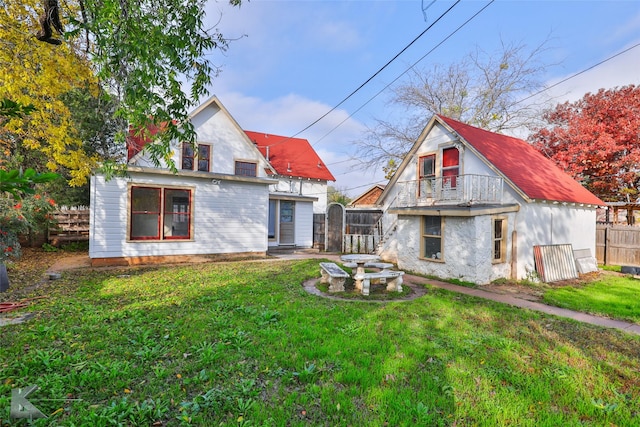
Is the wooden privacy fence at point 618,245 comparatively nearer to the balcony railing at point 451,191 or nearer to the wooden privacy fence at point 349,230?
the balcony railing at point 451,191

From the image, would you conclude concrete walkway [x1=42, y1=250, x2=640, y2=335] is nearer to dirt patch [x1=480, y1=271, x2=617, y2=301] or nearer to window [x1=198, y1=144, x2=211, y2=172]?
dirt patch [x1=480, y1=271, x2=617, y2=301]

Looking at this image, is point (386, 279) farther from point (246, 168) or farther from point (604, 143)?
point (604, 143)

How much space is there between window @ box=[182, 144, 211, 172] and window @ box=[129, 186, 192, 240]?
2377 millimetres

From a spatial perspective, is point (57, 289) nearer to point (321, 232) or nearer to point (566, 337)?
point (566, 337)

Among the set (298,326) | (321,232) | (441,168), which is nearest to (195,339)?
(298,326)

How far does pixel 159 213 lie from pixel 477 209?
10.3 m

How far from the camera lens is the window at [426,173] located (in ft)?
38.9

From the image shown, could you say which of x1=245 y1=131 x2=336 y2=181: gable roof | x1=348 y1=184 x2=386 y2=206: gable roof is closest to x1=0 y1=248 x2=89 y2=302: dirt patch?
x1=245 y1=131 x2=336 y2=181: gable roof

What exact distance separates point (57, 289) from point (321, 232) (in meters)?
11.2

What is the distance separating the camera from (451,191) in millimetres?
10930

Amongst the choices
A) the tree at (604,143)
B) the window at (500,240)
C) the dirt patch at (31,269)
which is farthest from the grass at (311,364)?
the tree at (604,143)

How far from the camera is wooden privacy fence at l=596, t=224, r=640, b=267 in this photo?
1269cm

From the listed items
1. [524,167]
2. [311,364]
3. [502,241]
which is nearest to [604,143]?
[524,167]

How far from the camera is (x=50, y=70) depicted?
8.79 meters
